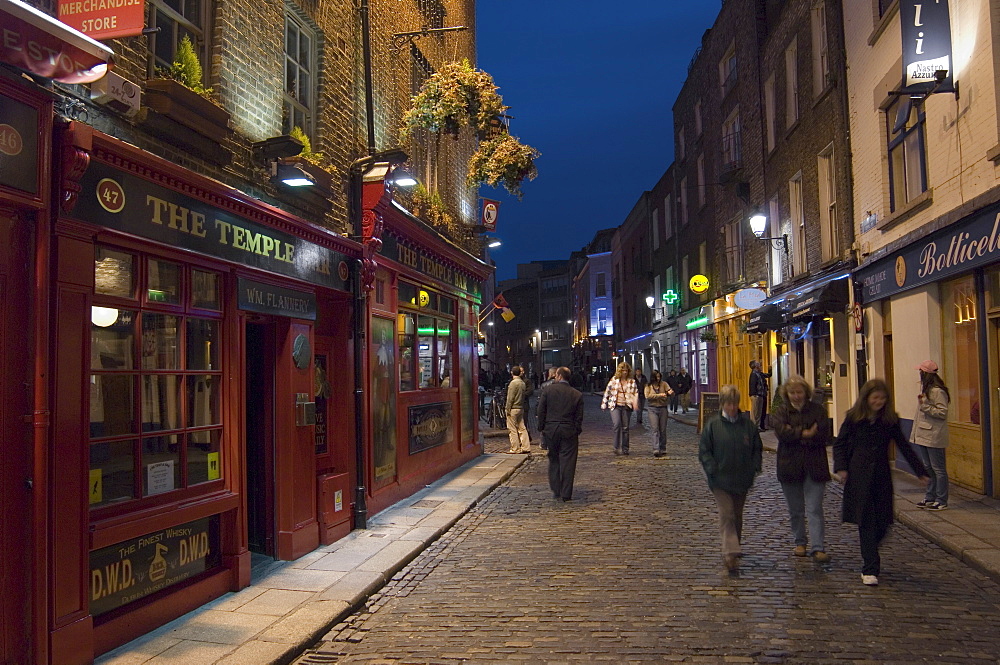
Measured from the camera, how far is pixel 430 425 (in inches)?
511

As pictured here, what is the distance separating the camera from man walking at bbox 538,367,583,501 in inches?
424

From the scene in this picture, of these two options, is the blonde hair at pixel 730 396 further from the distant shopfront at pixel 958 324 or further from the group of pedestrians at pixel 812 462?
the distant shopfront at pixel 958 324

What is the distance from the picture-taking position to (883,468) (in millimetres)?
6531

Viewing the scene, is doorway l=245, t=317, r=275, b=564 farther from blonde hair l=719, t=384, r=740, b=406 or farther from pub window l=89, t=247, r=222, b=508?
blonde hair l=719, t=384, r=740, b=406

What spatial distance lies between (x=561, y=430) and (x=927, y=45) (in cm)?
701

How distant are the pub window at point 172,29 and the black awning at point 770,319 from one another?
14554 millimetres

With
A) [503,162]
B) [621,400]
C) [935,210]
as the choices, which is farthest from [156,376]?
[621,400]

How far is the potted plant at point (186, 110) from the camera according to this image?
5.71m

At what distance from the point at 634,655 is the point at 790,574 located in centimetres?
247

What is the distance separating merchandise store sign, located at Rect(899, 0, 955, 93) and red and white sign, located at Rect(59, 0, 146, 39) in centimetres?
961

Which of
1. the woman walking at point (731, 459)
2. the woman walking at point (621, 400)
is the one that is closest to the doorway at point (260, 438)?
the woman walking at point (731, 459)

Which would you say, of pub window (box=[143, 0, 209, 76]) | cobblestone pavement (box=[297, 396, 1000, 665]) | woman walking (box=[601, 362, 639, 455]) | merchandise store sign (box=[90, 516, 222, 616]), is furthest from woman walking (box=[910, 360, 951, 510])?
pub window (box=[143, 0, 209, 76])

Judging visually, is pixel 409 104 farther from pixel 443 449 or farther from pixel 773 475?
pixel 773 475

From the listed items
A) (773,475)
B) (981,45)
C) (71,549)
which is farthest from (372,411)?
(981,45)
